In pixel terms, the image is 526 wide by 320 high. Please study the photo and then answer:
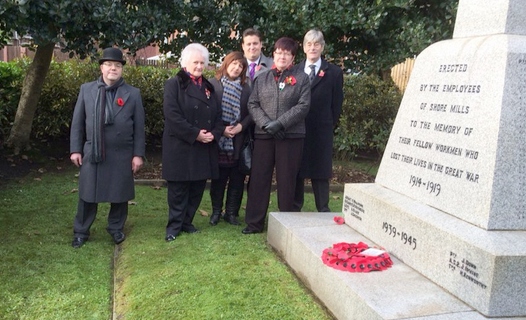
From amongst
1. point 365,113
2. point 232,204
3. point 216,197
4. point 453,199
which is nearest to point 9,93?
point 216,197

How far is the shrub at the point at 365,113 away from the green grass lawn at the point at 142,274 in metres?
4.00

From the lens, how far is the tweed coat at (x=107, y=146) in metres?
4.80

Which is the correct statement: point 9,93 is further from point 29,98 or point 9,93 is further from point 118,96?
point 118,96

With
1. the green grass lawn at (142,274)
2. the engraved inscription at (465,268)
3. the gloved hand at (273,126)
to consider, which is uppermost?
the gloved hand at (273,126)

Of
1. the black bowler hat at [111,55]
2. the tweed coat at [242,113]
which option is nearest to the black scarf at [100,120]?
the black bowler hat at [111,55]

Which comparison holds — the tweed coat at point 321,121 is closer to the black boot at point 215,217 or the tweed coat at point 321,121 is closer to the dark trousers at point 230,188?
the dark trousers at point 230,188

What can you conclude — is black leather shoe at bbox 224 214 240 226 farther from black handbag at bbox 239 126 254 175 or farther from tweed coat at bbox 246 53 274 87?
tweed coat at bbox 246 53 274 87

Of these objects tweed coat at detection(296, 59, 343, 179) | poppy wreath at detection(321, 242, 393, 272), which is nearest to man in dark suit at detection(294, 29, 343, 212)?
tweed coat at detection(296, 59, 343, 179)

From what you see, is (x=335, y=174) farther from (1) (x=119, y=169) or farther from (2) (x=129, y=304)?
(2) (x=129, y=304)

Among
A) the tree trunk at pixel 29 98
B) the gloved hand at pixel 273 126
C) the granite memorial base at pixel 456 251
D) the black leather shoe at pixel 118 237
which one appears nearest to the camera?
the granite memorial base at pixel 456 251

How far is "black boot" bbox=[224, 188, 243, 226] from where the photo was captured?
5695 mm

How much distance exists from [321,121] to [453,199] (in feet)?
6.81

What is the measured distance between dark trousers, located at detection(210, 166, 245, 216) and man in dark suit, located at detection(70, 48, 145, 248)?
36.9 inches

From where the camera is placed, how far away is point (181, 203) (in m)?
5.14
